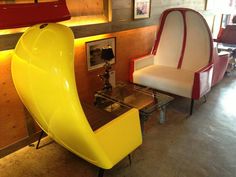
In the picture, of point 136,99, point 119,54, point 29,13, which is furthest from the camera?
point 119,54

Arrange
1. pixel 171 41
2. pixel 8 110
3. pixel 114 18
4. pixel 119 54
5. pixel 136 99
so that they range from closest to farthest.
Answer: pixel 8 110 < pixel 136 99 < pixel 114 18 < pixel 119 54 < pixel 171 41

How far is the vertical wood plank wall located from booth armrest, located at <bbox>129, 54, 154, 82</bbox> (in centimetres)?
12

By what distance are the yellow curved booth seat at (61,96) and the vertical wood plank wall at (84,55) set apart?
54cm

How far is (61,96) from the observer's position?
1.25 m

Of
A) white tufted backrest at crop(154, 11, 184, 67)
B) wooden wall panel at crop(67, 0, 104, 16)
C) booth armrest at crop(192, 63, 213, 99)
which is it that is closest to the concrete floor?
booth armrest at crop(192, 63, 213, 99)

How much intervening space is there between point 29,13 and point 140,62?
187cm

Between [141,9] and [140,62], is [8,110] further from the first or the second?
[141,9]

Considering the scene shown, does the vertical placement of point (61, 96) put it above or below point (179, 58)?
above

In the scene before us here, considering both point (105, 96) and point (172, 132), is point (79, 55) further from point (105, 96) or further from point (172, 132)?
point (172, 132)

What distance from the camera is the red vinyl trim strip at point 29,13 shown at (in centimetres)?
176

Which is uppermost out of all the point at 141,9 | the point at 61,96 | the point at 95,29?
the point at 141,9

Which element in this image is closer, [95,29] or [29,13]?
[29,13]

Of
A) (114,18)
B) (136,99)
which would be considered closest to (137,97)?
(136,99)

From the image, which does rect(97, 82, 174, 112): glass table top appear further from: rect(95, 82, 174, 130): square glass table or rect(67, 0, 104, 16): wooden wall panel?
rect(67, 0, 104, 16): wooden wall panel
